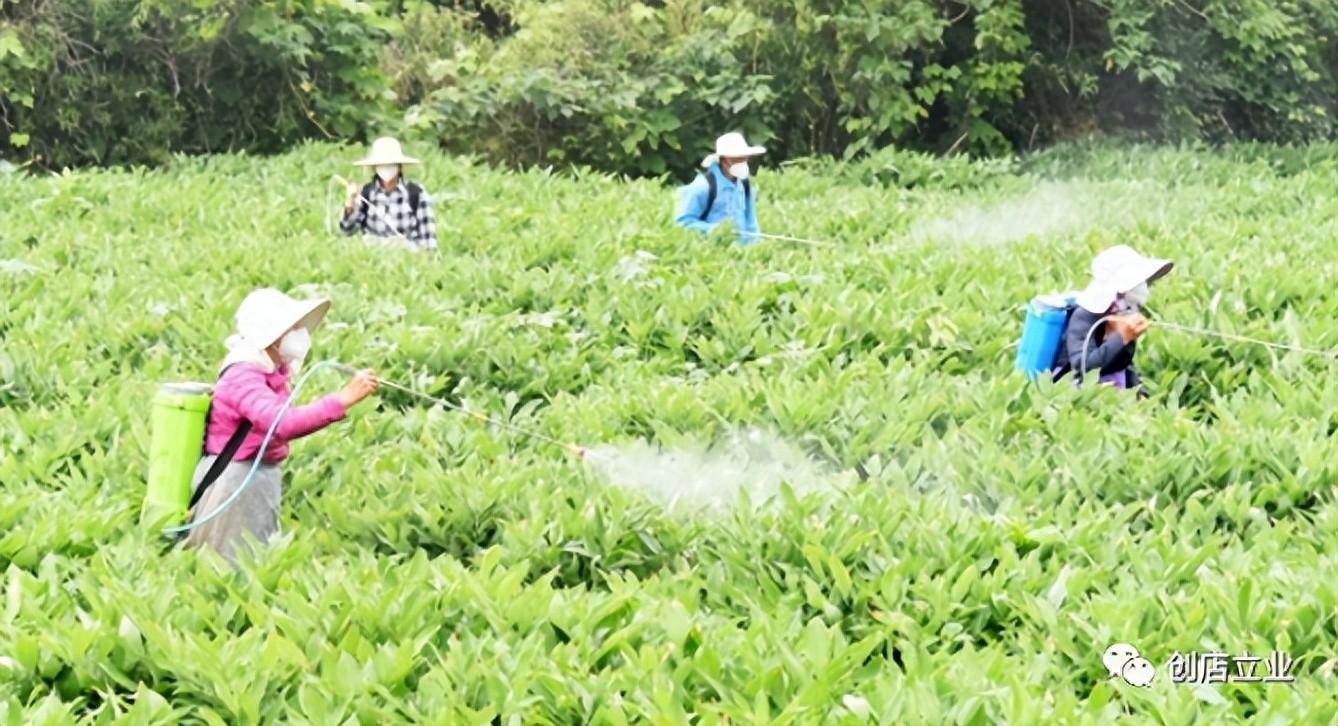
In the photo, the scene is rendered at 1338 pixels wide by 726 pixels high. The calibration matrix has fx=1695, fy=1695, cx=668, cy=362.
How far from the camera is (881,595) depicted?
4613mm

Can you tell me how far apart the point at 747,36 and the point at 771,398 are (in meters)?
13.5

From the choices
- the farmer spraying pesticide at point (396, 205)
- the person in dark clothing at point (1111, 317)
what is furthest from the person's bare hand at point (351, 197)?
the person in dark clothing at point (1111, 317)

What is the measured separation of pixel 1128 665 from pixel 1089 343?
3.00 meters

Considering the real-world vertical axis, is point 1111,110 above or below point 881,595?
below

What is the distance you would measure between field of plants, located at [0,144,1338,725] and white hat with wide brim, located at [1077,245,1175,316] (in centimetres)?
39

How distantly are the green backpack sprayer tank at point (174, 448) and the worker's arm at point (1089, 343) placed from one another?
3505 millimetres

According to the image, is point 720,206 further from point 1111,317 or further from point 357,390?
point 357,390

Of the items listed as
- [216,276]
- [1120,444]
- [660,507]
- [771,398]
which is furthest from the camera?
[216,276]

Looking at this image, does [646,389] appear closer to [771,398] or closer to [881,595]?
[771,398]

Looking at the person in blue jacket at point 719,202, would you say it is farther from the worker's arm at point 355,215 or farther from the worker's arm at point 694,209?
the worker's arm at point 355,215

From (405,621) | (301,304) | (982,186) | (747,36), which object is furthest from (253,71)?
(405,621)

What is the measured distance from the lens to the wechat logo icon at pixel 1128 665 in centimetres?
400

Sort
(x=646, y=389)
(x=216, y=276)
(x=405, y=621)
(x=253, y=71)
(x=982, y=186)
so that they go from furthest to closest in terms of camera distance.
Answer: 1. (x=253, y=71)
2. (x=982, y=186)
3. (x=216, y=276)
4. (x=646, y=389)
5. (x=405, y=621)

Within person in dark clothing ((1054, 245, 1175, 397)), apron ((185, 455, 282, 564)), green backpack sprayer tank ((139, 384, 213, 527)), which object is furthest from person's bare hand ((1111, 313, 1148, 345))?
green backpack sprayer tank ((139, 384, 213, 527))
